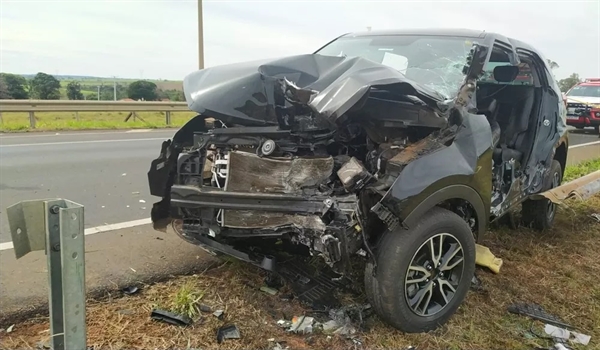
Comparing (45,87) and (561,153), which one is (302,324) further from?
(45,87)

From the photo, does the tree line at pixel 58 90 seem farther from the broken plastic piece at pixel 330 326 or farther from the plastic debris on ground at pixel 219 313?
the broken plastic piece at pixel 330 326

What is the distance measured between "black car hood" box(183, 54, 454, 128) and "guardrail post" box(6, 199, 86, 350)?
1.61m

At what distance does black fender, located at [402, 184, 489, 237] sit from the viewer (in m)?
3.08

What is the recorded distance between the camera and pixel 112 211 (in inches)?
221

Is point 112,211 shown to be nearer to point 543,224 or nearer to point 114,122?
point 543,224

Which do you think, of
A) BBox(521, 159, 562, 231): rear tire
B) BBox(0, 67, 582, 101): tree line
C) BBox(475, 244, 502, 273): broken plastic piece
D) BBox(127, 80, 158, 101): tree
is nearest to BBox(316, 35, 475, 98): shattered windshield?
BBox(475, 244, 502, 273): broken plastic piece

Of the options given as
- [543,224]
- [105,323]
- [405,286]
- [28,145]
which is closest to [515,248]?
[543,224]

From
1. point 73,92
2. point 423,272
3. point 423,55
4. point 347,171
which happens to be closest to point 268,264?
point 347,171

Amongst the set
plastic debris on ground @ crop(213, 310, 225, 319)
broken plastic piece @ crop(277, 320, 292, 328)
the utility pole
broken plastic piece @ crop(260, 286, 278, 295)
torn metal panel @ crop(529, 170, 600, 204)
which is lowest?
broken plastic piece @ crop(277, 320, 292, 328)

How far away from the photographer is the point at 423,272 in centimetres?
327

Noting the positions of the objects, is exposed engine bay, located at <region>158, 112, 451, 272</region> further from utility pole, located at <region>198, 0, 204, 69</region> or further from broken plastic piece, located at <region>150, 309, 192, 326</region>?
utility pole, located at <region>198, 0, 204, 69</region>

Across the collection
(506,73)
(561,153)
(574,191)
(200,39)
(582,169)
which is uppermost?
(200,39)

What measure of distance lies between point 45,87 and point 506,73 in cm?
1475

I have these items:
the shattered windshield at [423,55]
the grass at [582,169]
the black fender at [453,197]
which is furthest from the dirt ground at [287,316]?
the grass at [582,169]
